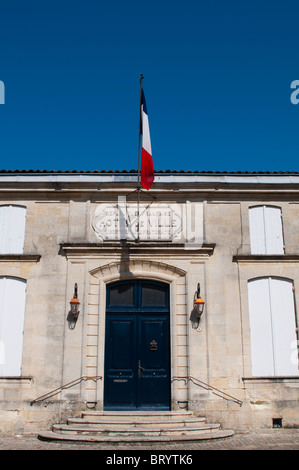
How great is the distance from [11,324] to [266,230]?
6653mm

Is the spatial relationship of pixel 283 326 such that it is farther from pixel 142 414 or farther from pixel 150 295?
pixel 142 414

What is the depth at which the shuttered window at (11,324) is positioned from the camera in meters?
10.5

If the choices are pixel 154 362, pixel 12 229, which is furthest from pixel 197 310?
pixel 12 229

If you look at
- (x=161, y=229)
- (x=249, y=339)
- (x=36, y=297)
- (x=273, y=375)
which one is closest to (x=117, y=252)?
(x=161, y=229)

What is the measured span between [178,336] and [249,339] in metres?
1.69

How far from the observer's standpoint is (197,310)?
34.6ft

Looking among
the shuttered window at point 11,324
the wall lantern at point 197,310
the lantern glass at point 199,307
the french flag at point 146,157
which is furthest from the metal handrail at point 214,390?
the french flag at point 146,157

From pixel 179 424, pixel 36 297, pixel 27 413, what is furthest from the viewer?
pixel 36 297

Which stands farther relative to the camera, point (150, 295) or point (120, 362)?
point (150, 295)

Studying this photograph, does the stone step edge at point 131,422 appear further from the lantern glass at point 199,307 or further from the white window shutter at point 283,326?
the white window shutter at point 283,326

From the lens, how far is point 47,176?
11.5m

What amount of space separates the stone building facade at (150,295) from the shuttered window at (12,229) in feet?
0.09

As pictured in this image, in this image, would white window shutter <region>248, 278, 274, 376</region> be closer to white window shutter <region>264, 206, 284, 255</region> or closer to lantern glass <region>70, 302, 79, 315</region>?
white window shutter <region>264, 206, 284, 255</region>

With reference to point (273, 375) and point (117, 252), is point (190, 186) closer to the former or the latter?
point (117, 252)
